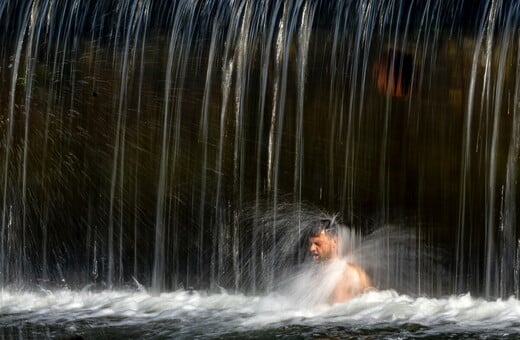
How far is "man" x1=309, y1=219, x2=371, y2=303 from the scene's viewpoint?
11461mm

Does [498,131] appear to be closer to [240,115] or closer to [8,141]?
[240,115]

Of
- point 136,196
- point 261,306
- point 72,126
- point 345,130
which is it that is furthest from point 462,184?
point 72,126

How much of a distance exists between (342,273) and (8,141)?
4.69 metres

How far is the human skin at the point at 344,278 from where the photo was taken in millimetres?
11453

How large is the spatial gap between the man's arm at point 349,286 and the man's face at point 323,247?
278 millimetres

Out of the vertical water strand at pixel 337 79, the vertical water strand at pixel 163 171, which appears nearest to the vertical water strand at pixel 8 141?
the vertical water strand at pixel 163 171

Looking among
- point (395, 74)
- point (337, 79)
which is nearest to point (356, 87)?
point (337, 79)

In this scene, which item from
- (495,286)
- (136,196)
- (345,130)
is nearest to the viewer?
(495,286)

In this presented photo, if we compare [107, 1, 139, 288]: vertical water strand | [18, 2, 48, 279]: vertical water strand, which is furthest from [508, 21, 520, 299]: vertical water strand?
[18, 2, 48, 279]: vertical water strand

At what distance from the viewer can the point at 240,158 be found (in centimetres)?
1296

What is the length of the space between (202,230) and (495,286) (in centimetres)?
327

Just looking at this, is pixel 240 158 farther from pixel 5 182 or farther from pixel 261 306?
pixel 5 182

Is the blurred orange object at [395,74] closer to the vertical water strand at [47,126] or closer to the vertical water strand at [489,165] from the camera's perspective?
the vertical water strand at [489,165]

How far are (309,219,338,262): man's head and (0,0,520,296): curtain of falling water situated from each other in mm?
180
